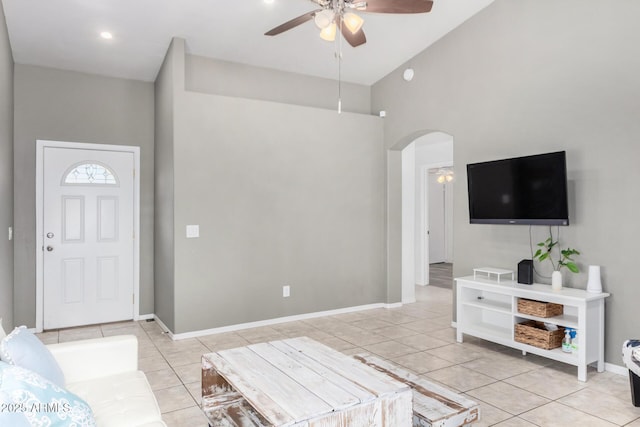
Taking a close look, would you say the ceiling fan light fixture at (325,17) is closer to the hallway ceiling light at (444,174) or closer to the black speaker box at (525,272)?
the black speaker box at (525,272)

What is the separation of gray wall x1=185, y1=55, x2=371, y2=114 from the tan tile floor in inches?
109

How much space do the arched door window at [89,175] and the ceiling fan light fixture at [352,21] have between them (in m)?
3.42

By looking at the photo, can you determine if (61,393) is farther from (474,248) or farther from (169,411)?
(474,248)

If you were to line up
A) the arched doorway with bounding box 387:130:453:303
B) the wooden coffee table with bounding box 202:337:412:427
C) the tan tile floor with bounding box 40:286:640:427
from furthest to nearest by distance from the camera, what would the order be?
the arched doorway with bounding box 387:130:453:303 → the tan tile floor with bounding box 40:286:640:427 → the wooden coffee table with bounding box 202:337:412:427

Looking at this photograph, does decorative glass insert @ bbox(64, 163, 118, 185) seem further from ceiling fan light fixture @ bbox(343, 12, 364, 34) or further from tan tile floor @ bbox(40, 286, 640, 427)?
ceiling fan light fixture @ bbox(343, 12, 364, 34)

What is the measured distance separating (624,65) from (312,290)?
12.3 feet

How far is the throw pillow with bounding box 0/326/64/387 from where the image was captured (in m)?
1.61

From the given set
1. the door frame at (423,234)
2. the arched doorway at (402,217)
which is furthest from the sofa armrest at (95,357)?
the door frame at (423,234)

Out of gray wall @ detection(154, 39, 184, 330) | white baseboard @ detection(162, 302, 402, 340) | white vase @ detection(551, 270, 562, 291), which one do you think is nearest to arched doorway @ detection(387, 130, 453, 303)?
white baseboard @ detection(162, 302, 402, 340)

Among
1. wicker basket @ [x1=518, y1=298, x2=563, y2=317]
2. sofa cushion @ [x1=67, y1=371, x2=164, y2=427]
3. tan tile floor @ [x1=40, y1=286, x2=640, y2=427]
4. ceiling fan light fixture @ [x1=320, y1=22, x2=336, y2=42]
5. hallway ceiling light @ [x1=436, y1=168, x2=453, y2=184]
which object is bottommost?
tan tile floor @ [x1=40, y1=286, x2=640, y2=427]

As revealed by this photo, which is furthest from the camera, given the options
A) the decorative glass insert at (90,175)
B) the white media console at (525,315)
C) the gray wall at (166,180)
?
the decorative glass insert at (90,175)

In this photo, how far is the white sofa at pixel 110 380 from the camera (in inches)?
70.3

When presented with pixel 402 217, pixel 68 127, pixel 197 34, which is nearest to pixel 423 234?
pixel 402 217

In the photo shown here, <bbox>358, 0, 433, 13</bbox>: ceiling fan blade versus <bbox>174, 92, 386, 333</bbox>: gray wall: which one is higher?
<bbox>358, 0, 433, 13</bbox>: ceiling fan blade
